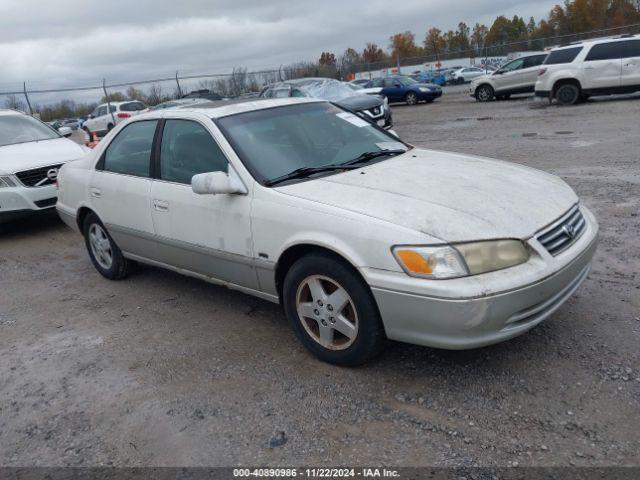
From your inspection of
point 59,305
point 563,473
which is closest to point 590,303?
point 563,473

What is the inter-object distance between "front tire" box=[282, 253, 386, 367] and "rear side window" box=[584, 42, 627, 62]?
604 inches

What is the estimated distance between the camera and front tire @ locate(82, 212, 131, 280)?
5.22 metres

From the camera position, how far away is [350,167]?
12.7ft

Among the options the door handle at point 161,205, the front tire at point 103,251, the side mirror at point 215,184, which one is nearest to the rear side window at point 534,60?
the front tire at point 103,251

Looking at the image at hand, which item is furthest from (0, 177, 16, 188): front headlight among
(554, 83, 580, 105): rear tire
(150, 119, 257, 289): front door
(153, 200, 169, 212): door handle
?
(554, 83, 580, 105): rear tire

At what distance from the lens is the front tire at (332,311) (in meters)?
3.13

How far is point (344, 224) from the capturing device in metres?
3.12

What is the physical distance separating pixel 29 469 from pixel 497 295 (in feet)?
8.08

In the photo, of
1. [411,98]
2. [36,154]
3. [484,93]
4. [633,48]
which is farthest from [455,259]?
[411,98]

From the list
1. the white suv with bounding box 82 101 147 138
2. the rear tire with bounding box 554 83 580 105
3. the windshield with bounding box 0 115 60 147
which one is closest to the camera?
the windshield with bounding box 0 115 60 147

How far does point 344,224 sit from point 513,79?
63.3ft

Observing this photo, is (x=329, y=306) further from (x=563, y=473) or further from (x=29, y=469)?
(x=29, y=469)

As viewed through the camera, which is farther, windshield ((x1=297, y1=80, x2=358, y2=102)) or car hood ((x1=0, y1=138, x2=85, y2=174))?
windshield ((x1=297, y1=80, x2=358, y2=102))

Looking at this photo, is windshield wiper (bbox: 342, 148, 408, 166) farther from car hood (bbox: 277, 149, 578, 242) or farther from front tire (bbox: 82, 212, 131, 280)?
front tire (bbox: 82, 212, 131, 280)
